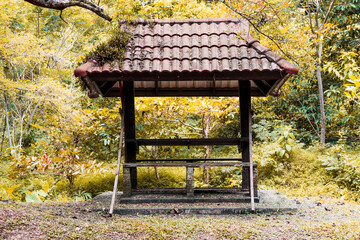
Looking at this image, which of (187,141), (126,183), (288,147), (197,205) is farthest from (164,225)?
(288,147)

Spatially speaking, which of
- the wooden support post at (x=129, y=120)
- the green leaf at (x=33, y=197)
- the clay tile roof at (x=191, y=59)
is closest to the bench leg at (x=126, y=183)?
the wooden support post at (x=129, y=120)

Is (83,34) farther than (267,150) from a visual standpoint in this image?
Yes

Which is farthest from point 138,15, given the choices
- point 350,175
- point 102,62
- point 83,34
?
point 350,175

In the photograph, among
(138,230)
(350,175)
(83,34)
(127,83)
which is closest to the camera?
(138,230)

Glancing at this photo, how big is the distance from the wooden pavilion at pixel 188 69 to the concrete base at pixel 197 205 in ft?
0.85

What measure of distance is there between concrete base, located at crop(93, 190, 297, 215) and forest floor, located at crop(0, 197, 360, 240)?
5.6 inches

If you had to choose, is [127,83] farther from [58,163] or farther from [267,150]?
[267,150]

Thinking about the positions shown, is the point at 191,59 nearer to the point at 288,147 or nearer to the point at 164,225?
the point at 164,225

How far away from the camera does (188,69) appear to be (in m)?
4.74

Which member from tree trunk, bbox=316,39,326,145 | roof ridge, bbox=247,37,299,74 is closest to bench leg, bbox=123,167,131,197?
roof ridge, bbox=247,37,299,74

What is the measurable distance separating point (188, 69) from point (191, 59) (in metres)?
0.33

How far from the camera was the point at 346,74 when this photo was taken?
28.2 feet

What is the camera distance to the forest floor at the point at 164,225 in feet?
12.0

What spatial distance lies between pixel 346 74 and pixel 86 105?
860 centimetres
